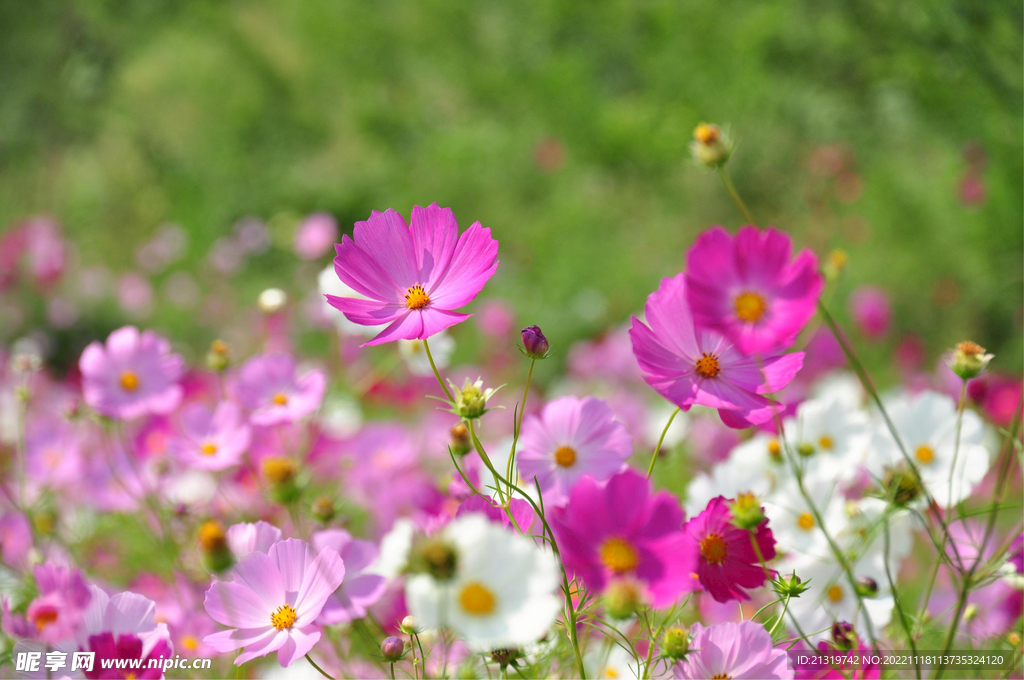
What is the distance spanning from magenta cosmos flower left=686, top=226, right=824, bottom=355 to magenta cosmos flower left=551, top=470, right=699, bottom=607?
0.13 metres

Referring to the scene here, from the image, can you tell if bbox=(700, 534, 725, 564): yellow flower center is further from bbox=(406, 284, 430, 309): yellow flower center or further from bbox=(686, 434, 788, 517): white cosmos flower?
bbox=(406, 284, 430, 309): yellow flower center

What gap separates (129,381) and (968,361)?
2.76 feet

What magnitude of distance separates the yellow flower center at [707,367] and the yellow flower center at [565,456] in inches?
5.2

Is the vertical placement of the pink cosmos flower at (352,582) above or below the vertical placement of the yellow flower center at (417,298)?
below

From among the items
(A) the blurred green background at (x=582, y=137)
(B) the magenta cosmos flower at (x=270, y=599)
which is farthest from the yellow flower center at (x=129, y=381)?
(A) the blurred green background at (x=582, y=137)

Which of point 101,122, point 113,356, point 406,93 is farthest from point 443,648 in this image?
point 406,93

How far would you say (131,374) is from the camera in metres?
0.78

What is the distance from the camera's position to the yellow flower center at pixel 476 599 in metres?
0.30

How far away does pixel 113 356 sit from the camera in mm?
754

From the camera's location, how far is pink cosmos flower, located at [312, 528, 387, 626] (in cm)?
48

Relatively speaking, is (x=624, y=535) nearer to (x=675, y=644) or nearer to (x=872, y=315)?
(x=675, y=644)

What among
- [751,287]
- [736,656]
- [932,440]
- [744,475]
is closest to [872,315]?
[932,440]

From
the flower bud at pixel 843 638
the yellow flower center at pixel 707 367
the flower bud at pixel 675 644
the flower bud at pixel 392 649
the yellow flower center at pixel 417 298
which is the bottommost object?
the flower bud at pixel 392 649

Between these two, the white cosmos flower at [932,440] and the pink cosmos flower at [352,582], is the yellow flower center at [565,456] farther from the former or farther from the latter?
the white cosmos flower at [932,440]
